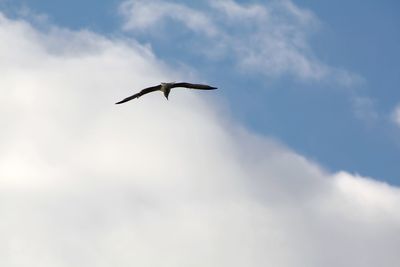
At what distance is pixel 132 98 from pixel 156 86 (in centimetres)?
425

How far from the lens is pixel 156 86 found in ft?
245

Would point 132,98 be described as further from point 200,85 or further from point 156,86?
point 200,85

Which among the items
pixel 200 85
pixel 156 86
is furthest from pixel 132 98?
pixel 200 85

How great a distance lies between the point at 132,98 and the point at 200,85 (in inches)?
417

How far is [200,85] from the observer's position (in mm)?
75938

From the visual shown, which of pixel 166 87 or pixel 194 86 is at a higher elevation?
pixel 194 86

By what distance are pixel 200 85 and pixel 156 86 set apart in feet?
22.1

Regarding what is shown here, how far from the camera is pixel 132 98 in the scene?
7575cm

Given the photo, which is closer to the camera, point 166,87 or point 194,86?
point 166,87
